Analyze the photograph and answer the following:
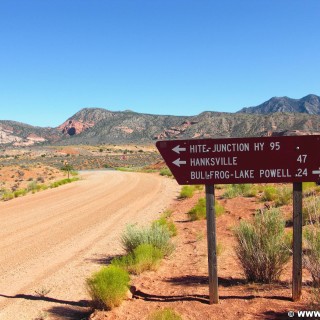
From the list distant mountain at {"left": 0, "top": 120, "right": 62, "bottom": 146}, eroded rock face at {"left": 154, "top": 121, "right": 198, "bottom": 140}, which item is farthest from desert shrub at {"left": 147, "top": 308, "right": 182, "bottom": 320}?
distant mountain at {"left": 0, "top": 120, "right": 62, "bottom": 146}

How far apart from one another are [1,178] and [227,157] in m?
47.3

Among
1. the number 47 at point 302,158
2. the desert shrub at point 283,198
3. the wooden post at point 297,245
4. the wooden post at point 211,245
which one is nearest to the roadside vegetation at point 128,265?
the wooden post at point 211,245

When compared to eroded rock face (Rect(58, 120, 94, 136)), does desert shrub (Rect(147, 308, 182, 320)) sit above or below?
below

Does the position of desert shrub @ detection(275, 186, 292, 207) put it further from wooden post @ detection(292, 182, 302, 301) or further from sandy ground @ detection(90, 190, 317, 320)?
wooden post @ detection(292, 182, 302, 301)

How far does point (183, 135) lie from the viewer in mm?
115688

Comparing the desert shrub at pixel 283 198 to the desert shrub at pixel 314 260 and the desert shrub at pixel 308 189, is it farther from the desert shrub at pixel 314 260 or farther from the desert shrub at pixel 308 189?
the desert shrub at pixel 314 260

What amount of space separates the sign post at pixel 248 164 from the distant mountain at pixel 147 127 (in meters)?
82.8

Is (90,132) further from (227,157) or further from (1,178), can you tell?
(227,157)

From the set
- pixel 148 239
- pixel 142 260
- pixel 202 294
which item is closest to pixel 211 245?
pixel 202 294

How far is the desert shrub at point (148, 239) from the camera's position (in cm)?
912

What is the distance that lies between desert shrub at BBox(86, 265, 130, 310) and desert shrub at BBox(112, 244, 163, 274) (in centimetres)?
163

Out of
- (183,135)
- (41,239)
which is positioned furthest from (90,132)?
(41,239)

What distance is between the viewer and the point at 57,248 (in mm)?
11172

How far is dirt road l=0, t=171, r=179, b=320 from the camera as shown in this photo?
684 cm
